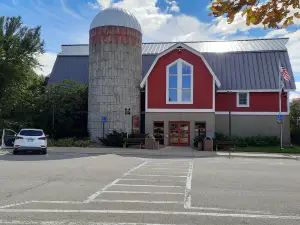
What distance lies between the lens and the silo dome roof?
92.2 feet

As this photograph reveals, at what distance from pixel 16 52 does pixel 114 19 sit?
36.9ft

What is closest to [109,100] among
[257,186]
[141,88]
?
[141,88]

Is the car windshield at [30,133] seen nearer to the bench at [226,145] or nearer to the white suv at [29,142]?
the white suv at [29,142]

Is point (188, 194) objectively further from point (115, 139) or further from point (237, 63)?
point (237, 63)

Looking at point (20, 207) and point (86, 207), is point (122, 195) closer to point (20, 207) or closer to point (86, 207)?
point (86, 207)

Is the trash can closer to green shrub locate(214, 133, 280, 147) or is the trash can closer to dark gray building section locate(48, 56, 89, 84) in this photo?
green shrub locate(214, 133, 280, 147)

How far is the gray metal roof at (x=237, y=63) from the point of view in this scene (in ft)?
98.7

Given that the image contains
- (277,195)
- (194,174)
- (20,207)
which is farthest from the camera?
(194,174)

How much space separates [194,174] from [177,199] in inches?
172

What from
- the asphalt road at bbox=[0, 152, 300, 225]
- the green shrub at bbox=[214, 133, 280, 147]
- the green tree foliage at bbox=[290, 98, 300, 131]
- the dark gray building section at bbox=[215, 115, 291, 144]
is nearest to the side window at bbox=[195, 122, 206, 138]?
the green shrub at bbox=[214, 133, 280, 147]

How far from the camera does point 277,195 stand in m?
8.49

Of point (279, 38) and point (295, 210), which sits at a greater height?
point (279, 38)

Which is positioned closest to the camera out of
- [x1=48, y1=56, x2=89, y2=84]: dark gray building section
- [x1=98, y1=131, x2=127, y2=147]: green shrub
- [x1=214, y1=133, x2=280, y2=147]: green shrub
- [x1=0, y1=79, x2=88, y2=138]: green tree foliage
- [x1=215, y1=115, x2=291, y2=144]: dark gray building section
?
[x1=98, y1=131, x2=127, y2=147]: green shrub

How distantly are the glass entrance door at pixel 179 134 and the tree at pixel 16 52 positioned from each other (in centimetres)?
1626
